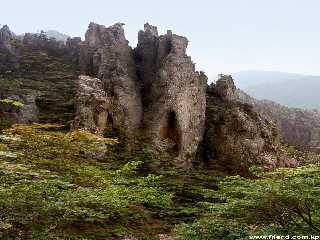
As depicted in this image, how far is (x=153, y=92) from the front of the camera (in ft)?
153

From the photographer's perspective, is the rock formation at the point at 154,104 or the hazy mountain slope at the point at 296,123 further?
the hazy mountain slope at the point at 296,123

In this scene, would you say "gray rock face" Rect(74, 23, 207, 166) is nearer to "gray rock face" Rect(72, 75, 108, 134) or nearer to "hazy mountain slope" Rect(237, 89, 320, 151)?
"gray rock face" Rect(72, 75, 108, 134)

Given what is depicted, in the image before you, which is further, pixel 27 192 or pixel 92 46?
pixel 92 46

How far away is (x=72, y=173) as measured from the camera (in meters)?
21.2

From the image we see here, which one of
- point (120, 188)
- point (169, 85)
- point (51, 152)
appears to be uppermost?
point (169, 85)

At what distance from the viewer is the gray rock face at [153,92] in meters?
43.1

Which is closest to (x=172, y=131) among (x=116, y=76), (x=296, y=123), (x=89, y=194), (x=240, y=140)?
(x=240, y=140)

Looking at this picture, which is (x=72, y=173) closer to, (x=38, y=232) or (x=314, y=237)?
(x=38, y=232)

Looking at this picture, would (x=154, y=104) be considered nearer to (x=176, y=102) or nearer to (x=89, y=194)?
→ (x=176, y=102)

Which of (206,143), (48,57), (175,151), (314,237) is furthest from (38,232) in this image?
(48,57)

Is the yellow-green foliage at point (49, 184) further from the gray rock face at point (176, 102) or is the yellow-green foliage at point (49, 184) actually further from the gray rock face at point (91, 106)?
the gray rock face at point (176, 102)

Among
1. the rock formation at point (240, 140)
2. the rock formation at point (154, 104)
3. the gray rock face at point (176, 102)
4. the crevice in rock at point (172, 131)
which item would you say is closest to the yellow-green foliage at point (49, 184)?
the rock formation at point (154, 104)

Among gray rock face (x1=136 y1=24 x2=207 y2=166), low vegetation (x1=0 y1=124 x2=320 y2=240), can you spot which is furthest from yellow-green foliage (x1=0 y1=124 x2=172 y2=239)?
gray rock face (x1=136 y1=24 x2=207 y2=166)

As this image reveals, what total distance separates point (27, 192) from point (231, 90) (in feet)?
121
